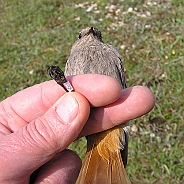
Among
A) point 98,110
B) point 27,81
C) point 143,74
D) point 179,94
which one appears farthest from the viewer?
point 27,81

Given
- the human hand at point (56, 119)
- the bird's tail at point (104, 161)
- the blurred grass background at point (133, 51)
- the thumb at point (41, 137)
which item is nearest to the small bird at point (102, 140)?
the bird's tail at point (104, 161)

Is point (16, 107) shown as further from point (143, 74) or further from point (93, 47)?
point (143, 74)

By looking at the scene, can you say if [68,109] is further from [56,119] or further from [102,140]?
[102,140]

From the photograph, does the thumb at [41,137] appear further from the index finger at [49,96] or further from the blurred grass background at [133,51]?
the blurred grass background at [133,51]

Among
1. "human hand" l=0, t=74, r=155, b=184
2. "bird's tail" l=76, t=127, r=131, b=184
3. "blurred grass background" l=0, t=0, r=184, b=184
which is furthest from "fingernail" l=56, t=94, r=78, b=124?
"blurred grass background" l=0, t=0, r=184, b=184

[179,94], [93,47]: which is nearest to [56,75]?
[93,47]

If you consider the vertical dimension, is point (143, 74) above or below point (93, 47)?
below
